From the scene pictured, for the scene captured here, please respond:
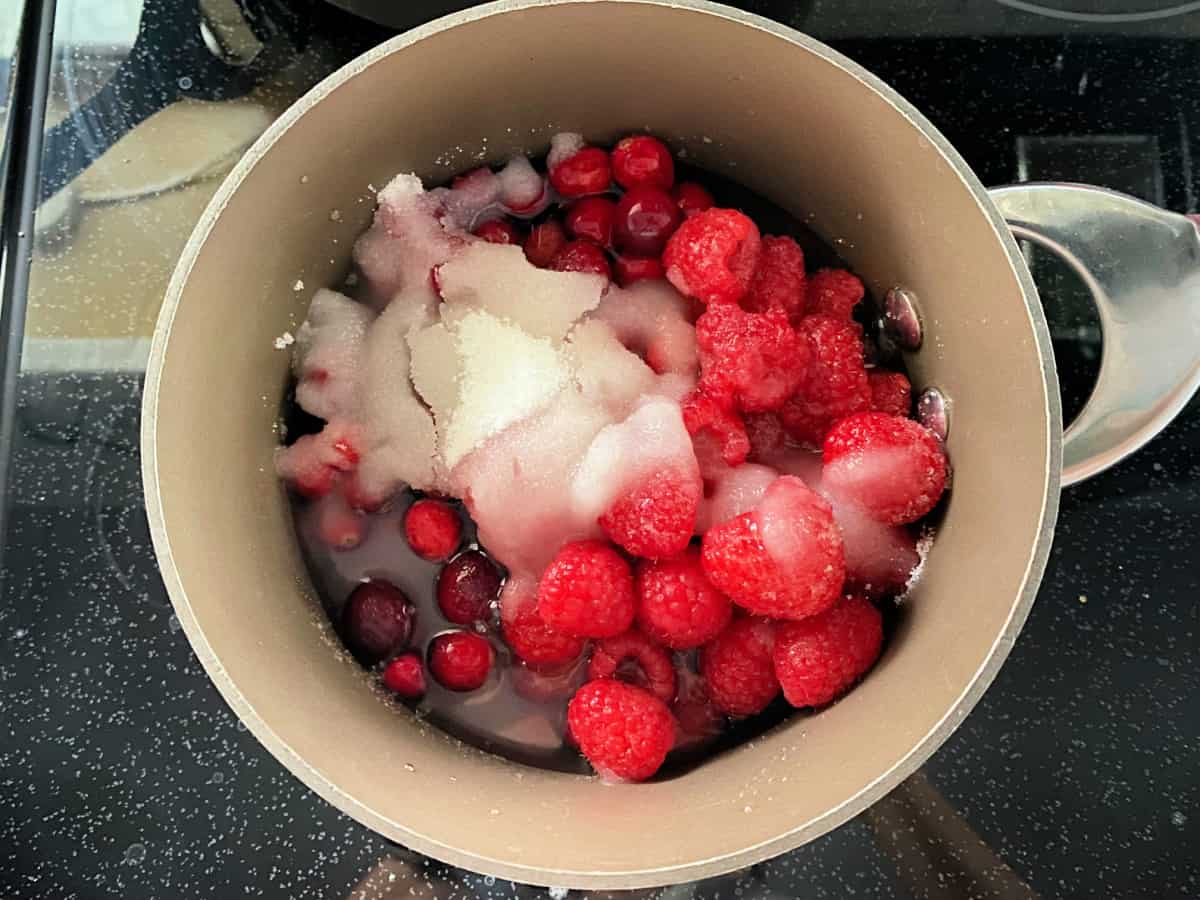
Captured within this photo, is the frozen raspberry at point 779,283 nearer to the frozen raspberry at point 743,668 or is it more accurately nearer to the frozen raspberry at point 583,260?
the frozen raspberry at point 583,260

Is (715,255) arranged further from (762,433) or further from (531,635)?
(531,635)

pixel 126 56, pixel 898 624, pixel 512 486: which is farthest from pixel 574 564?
pixel 126 56

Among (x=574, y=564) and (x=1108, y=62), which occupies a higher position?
(x=1108, y=62)

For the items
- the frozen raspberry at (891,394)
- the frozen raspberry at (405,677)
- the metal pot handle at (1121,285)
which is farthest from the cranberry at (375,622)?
the metal pot handle at (1121,285)

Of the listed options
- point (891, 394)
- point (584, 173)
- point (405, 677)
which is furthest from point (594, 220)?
point (405, 677)

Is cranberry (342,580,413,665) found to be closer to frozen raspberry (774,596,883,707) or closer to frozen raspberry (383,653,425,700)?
frozen raspberry (383,653,425,700)

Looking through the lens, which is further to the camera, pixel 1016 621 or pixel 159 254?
pixel 159 254

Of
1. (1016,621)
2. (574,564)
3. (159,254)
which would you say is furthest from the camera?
(159,254)

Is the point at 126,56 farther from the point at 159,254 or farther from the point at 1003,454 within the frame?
the point at 1003,454
